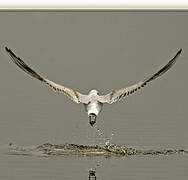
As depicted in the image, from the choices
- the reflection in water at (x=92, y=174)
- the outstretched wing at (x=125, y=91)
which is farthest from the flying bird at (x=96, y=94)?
the reflection in water at (x=92, y=174)

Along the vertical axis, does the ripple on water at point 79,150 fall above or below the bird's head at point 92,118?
below

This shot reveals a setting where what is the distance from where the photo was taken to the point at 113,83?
343 centimetres

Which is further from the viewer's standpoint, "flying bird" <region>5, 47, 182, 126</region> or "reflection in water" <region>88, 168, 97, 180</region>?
"flying bird" <region>5, 47, 182, 126</region>

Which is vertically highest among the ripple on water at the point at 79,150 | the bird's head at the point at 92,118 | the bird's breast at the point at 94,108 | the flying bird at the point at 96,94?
the flying bird at the point at 96,94

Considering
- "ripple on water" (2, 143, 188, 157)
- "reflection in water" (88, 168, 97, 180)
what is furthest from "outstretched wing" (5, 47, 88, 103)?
"reflection in water" (88, 168, 97, 180)

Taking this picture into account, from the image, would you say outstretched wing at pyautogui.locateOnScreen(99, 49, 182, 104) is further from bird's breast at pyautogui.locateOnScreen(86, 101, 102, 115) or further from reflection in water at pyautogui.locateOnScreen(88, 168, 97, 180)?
reflection in water at pyautogui.locateOnScreen(88, 168, 97, 180)

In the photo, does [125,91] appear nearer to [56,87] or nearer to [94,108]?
[94,108]

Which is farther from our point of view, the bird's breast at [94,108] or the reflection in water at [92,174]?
the bird's breast at [94,108]

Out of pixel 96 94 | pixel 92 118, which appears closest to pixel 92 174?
pixel 92 118

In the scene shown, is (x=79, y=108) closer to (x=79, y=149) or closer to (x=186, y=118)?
(x=79, y=149)

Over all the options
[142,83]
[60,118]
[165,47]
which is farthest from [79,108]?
[165,47]

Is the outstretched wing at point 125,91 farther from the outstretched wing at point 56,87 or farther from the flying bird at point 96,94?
the outstretched wing at point 56,87

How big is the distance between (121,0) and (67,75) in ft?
1.62

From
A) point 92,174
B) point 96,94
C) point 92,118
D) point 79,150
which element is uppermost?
point 96,94
